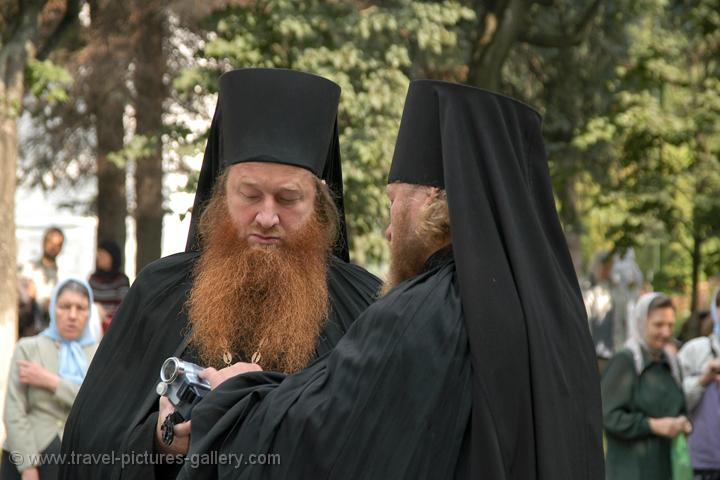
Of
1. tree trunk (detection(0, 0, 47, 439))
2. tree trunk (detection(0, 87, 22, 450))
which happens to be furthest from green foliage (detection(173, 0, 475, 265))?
tree trunk (detection(0, 87, 22, 450))

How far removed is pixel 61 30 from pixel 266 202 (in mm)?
7947

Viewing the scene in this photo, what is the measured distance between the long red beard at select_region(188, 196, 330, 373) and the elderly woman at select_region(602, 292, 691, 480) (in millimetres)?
3818

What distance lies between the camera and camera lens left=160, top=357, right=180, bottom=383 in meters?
3.94

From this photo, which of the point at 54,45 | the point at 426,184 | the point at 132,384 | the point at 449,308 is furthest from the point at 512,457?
the point at 54,45

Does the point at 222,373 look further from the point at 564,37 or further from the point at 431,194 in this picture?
the point at 564,37

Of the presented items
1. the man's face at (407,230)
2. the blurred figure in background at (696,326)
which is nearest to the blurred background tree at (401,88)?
the blurred figure in background at (696,326)

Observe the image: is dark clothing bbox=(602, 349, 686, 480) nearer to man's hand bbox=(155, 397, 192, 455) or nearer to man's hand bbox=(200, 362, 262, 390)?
man's hand bbox=(155, 397, 192, 455)

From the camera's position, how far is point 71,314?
7594mm

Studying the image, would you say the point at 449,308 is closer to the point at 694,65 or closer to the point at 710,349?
the point at 710,349

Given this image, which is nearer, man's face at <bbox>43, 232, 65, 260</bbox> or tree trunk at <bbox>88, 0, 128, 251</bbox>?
man's face at <bbox>43, 232, 65, 260</bbox>

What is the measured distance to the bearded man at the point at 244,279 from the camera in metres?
4.56

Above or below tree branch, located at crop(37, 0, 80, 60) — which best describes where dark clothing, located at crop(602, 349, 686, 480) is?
below

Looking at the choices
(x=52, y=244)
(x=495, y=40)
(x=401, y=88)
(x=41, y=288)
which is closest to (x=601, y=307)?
(x=495, y=40)

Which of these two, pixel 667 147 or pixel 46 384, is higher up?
pixel 667 147
